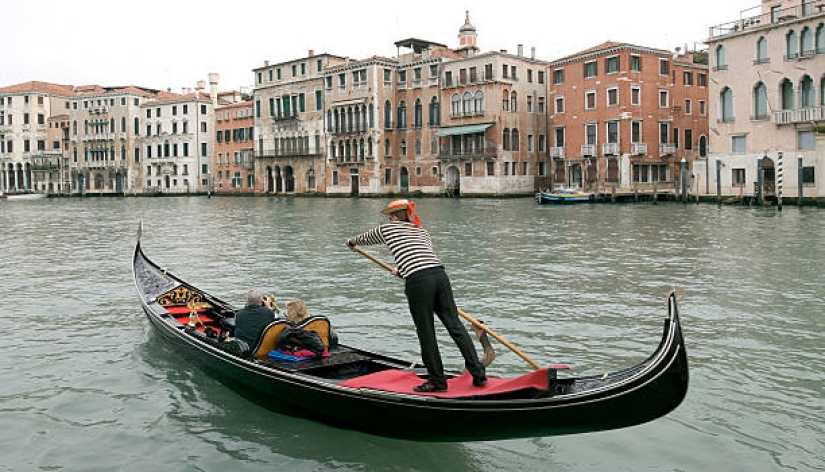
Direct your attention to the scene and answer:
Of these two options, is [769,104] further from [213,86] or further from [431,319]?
[213,86]

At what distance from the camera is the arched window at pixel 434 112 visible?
146ft

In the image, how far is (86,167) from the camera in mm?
66375

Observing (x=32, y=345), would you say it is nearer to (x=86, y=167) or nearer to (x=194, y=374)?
(x=194, y=374)

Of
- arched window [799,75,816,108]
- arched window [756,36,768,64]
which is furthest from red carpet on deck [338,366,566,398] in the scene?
arched window [756,36,768,64]

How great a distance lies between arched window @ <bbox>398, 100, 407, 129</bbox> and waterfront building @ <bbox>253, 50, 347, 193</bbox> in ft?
19.4

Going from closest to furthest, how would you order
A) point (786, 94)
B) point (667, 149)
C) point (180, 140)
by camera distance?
1. point (786, 94)
2. point (667, 149)
3. point (180, 140)

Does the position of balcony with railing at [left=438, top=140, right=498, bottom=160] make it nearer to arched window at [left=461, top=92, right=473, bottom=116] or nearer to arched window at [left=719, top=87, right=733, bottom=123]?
arched window at [left=461, top=92, right=473, bottom=116]

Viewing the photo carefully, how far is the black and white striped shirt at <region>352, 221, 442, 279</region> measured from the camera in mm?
4734

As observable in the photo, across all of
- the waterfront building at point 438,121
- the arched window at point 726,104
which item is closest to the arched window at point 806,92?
the arched window at point 726,104

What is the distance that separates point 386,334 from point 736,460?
13.5ft

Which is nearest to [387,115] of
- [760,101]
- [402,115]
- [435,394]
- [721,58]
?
[402,115]

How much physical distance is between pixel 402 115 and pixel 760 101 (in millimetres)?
22174

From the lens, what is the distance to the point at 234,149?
191 ft

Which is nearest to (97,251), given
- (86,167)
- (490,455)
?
(490,455)
